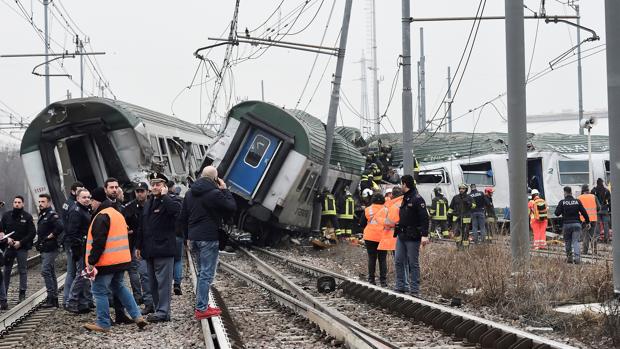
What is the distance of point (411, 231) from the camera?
38.3 feet

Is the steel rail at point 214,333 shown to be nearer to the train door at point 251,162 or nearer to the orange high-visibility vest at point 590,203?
the train door at point 251,162

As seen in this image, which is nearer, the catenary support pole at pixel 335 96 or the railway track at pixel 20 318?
the railway track at pixel 20 318

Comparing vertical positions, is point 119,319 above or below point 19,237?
below

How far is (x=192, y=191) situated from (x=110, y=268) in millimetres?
1253

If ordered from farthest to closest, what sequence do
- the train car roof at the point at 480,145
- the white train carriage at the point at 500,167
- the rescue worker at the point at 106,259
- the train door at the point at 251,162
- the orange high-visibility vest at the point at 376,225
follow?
the train car roof at the point at 480,145, the white train carriage at the point at 500,167, the train door at the point at 251,162, the orange high-visibility vest at the point at 376,225, the rescue worker at the point at 106,259

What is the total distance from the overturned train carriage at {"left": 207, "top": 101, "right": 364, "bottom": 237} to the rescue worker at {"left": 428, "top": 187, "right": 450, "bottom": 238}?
544 centimetres

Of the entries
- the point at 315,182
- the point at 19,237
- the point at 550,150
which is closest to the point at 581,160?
the point at 550,150

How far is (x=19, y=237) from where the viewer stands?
12836 mm

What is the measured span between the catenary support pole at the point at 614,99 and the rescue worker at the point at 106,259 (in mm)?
5237

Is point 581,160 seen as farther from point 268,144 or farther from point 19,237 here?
point 19,237

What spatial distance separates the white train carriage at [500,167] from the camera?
29.2m

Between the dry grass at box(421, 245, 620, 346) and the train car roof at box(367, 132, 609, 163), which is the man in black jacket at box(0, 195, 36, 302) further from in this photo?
the train car roof at box(367, 132, 609, 163)

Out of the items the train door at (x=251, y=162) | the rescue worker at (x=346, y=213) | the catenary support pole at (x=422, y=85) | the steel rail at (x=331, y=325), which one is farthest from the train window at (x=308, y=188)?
the catenary support pole at (x=422, y=85)

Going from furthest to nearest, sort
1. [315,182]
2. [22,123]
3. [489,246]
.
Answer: [22,123] < [315,182] < [489,246]
